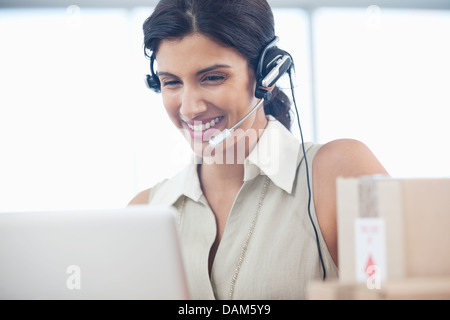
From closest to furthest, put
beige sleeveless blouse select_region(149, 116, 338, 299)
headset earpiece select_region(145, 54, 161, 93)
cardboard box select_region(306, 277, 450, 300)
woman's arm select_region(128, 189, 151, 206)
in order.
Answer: cardboard box select_region(306, 277, 450, 300) → beige sleeveless blouse select_region(149, 116, 338, 299) → headset earpiece select_region(145, 54, 161, 93) → woman's arm select_region(128, 189, 151, 206)

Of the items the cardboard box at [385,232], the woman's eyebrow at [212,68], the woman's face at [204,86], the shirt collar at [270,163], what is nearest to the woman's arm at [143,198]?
the shirt collar at [270,163]

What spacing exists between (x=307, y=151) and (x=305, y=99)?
948 mm

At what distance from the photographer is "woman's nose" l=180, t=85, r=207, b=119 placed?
1227 millimetres

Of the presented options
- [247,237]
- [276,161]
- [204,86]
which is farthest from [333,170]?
[204,86]

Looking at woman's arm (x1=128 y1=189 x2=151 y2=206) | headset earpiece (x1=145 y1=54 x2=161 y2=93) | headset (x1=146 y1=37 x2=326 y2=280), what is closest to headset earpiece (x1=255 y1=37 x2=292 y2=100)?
headset (x1=146 y1=37 x2=326 y2=280)

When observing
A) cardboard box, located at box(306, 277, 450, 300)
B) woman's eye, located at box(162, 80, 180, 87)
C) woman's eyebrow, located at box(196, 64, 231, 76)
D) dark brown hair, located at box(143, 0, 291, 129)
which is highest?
dark brown hair, located at box(143, 0, 291, 129)

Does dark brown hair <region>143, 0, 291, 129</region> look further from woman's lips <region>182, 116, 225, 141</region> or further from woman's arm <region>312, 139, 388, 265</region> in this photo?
woman's arm <region>312, 139, 388, 265</region>

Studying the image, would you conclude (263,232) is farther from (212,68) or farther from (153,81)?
(153,81)

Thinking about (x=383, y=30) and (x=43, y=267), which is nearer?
(x=43, y=267)

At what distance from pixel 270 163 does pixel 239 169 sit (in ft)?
0.43

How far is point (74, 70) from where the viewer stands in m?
2.27

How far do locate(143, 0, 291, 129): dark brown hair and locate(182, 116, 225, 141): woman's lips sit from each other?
0.59 ft

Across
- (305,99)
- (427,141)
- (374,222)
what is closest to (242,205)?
(374,222)
